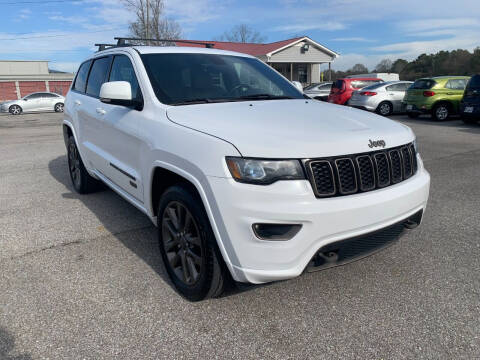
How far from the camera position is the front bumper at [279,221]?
203cm

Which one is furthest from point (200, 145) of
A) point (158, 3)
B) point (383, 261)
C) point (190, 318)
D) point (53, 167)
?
point (158, 3)

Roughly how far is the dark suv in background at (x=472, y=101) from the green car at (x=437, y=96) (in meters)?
1.59

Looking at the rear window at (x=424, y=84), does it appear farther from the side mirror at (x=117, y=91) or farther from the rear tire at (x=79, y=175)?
the side mirror at (x=117, y=91)

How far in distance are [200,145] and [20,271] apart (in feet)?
6.58

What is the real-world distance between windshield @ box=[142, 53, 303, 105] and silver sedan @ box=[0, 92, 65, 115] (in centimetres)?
2351

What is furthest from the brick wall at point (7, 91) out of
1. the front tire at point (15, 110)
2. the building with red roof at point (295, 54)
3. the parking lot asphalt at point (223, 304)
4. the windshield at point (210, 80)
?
the windshield at point (210, 80)

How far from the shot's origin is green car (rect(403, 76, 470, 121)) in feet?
45.0

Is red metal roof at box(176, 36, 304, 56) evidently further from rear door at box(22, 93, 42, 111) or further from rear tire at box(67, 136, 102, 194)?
rear tire at box(67, 136, 102, 194)

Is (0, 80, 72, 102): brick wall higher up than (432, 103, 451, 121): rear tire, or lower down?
higher up

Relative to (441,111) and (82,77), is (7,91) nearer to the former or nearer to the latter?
→ (441,111)

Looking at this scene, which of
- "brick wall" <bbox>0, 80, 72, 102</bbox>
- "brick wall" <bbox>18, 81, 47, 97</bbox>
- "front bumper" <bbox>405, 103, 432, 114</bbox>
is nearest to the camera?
"front bumper" <bbox>405, 103, 432, 114</bbox>

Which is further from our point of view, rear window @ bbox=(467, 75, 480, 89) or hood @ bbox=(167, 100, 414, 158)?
rear window @ bbox=(467, 75, 480, 89)

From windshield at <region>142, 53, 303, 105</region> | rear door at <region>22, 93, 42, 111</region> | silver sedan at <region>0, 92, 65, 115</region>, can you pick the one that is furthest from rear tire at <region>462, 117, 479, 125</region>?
rear door at <region>22, 93, 42, 111</region>

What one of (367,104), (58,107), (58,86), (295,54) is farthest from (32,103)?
(58,86)
